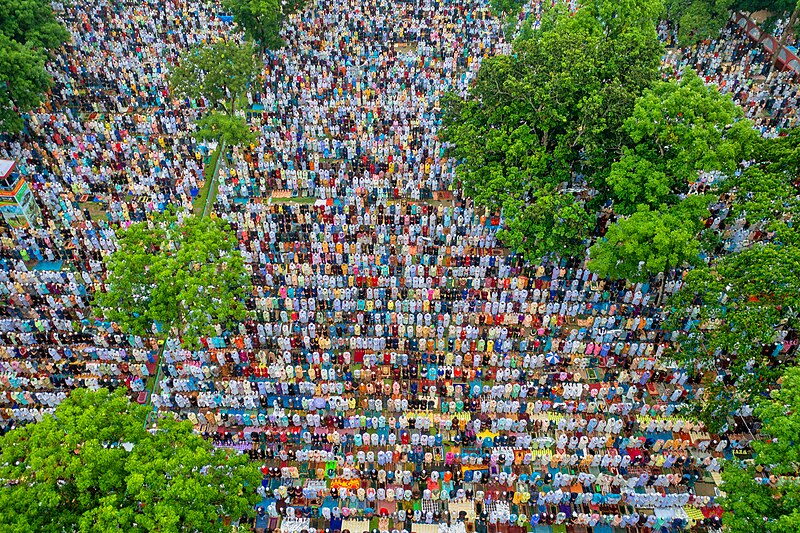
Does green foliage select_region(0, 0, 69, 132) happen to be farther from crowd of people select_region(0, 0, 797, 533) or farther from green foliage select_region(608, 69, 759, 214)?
green foliage select_region(608, 69, 759, 214)

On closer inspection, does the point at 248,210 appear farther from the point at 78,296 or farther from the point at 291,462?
the point at 291,462

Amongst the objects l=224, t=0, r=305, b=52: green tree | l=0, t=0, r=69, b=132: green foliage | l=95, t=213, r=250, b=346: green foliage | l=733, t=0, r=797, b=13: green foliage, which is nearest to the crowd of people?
l=0, t=0, r=69, b=132: green foliage

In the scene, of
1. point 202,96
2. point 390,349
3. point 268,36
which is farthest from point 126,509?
point 268,36

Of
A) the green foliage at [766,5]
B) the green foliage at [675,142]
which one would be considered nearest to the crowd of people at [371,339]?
the green foliage at [675,142]

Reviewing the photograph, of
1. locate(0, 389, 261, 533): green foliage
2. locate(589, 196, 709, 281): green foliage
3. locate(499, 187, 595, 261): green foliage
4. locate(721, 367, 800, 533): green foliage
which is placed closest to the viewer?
locate(0, 389, 261, 533): green foliage

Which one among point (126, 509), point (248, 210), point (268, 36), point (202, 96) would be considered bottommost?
point (126, 509)

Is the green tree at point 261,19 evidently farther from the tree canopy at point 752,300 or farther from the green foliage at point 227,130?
the tree canopy at point 752,300

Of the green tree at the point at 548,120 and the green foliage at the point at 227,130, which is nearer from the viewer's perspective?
the green tree at the point at 548,120
